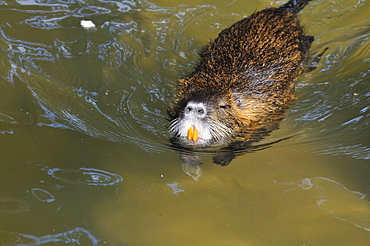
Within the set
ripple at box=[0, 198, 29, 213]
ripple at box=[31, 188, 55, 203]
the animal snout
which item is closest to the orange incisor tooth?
the animal snout

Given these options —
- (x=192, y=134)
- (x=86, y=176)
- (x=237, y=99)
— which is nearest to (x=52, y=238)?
(x=86, y=176)

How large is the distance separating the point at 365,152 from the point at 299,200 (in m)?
0.76

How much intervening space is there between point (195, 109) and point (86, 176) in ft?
2.79

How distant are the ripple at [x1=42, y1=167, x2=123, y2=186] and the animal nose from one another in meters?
0.65

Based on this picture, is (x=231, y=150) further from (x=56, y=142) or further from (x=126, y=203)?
(x=56, y=142)

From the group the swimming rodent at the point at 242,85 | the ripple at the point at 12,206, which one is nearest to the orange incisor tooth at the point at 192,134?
the swimming rodent at the point at 242,85

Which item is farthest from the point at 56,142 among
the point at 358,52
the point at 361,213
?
the point at 358,52

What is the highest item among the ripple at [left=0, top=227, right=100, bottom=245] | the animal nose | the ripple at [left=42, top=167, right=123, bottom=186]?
the animal nose

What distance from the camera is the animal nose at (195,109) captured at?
3.07 m

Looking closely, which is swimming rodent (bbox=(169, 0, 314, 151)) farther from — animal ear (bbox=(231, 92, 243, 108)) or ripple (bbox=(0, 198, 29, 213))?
ripple (bbox=(0, 198, 29, 213))

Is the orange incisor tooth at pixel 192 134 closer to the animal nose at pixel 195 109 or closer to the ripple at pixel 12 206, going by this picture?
the animal nose at pixel 195 109

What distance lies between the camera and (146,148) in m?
3.24

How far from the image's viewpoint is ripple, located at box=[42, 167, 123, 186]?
2.88 m

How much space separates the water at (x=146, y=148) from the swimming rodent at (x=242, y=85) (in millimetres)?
158
